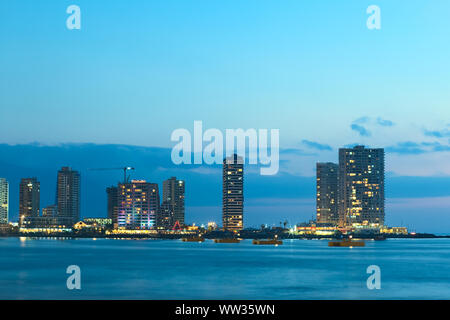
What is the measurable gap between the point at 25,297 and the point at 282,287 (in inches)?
1294

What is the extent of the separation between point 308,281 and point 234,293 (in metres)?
20.1

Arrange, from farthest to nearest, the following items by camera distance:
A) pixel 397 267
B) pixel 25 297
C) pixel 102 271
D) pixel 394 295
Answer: pixel 397 267
pixel 102 271
pixel 394 295
pixel 25 297

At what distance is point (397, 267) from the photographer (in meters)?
122

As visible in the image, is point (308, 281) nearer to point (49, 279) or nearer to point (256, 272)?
point (256, 272)

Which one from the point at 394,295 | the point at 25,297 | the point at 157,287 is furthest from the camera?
the point at 157,287
